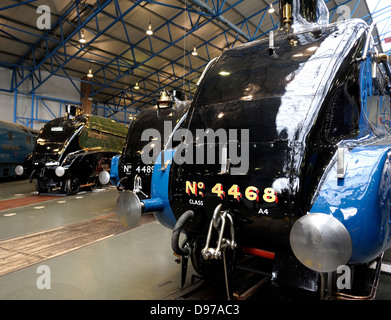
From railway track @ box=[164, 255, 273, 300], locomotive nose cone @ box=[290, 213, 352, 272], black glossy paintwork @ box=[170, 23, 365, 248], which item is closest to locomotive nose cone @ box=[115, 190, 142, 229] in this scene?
black glossy paintwork @ box=[170, 23, 365, 248]

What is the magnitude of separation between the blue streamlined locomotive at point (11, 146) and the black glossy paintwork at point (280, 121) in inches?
441

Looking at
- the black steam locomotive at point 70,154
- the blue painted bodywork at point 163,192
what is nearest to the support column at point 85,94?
the black steam locomotive at point 70,154

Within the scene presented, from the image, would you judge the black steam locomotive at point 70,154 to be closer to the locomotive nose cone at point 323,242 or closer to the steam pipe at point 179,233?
the steam pipe at point 179,233

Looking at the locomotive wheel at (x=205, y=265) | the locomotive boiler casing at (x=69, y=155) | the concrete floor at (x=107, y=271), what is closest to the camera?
the locomotive wheel at (x=205, y=265)

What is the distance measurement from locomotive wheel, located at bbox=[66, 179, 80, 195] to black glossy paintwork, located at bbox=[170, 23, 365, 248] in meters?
6.77

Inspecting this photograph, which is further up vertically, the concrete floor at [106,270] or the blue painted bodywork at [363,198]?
the blue painted bodywork at [363,198]

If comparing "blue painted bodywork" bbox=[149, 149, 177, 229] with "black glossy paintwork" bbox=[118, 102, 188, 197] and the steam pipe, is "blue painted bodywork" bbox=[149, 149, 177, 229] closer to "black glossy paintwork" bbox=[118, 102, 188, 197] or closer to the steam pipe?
the steam pipe

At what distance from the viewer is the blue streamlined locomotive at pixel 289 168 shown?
5.13 ft

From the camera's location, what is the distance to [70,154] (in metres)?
8.13

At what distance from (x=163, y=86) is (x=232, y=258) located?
21278mm

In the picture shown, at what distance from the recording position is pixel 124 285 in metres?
2.71

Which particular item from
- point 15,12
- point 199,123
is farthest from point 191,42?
point 199,123

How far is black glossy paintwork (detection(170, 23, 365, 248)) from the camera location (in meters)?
1.80

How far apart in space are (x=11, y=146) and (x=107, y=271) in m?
10.7
